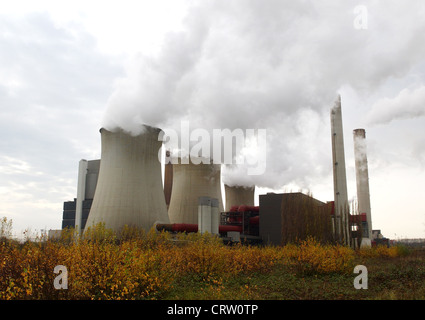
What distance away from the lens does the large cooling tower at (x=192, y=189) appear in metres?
29.7

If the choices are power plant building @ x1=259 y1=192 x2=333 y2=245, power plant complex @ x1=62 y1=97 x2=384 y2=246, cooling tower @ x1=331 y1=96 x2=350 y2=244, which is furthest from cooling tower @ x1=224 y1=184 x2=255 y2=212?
power plant building @ x1=259 y1=192 x2=333 y2=245

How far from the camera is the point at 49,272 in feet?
18.6

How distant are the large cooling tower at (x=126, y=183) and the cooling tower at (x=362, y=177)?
2389 centimetres

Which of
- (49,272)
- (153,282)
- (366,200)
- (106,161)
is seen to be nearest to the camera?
(49,272)

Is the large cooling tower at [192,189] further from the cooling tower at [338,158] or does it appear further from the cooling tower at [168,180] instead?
the cooling tower at [168,180]

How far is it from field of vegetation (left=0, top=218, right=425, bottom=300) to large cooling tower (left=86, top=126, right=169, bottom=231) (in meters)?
13.3

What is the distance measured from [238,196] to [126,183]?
53.9 feet

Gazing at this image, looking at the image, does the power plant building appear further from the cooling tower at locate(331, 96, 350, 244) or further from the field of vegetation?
the field of vegetation

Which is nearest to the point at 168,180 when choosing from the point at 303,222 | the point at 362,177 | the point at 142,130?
the point at 142,130

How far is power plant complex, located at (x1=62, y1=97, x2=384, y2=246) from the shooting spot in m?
20.0

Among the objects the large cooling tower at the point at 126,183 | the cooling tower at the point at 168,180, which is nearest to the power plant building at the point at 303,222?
the large cooling tower at the point at 126,183
